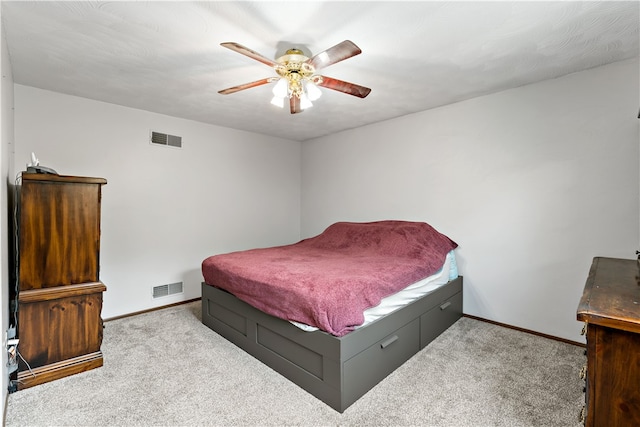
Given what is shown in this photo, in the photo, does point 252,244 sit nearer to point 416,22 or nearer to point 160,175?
point 160,175

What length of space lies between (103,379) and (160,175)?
221cm

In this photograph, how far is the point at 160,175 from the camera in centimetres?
362

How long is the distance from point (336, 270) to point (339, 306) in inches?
24.1

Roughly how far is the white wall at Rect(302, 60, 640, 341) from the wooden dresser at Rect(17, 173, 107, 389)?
309 cm

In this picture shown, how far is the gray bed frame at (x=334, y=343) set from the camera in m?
1.84

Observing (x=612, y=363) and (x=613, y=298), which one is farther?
(x=613, y=298)

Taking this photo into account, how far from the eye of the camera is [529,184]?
283 cm

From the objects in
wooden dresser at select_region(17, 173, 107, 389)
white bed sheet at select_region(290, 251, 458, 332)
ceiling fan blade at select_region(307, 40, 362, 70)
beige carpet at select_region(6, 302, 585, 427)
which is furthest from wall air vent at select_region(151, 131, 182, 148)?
white bed sheet at select_region(290, 251, 458, 332)

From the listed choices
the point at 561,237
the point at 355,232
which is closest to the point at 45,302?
the point at 355,232

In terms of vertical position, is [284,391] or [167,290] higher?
[167,290]

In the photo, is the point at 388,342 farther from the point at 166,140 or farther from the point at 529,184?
the point at 166,140

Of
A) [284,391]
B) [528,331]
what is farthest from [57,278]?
[528,331]

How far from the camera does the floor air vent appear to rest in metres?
3.63

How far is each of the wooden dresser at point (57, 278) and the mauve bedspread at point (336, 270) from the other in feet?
3.18
